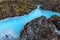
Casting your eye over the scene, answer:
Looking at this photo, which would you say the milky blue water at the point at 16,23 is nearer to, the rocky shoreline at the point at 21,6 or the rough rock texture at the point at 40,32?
the rocky shoreline at the point at 21,6

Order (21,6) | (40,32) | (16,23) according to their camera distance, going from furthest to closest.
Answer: (21,6) < (16,23) < (40,32)

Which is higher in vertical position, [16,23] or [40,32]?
[40,32]

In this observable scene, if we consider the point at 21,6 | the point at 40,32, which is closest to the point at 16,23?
the point at 21,6

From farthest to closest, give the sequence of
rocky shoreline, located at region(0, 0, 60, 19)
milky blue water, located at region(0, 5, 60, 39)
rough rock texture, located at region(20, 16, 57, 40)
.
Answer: rocky shoreline, located at region(0, 0, 60, 19) → milky blue water, located at region(0, 5, 60, 39) → rough rock texture, located at region(20, 16, 57, 40)

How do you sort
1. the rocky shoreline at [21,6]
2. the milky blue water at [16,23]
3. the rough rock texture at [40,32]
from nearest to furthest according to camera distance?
the rough rock texture at [40,32] → the milky blue water at [16,23] → the rocky shoreline at [21,6]

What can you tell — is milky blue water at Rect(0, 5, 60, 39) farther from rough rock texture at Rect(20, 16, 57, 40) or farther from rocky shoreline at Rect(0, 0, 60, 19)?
rough rock texture at Rect(20, 16, 57, 40)

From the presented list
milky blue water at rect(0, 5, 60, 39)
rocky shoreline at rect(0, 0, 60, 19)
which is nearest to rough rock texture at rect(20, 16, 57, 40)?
milky blue water at rect(0, 5, 60, 39)

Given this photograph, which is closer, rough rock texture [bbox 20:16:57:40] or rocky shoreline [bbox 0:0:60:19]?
rough rock texture [bbox 20:16:57:40]

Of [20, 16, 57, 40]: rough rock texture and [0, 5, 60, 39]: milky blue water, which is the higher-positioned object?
[20, 16, 57, 40]: rough rock texture

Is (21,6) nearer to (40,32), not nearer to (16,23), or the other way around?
(16,23)

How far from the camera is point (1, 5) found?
16.6 metres

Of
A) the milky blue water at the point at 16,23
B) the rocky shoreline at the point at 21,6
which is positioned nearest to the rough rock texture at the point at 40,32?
the milky blue water at the point at 16,23

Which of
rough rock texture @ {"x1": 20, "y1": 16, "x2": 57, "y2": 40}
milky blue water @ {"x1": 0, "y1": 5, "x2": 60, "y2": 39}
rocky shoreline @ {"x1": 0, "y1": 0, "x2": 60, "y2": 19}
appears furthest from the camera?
rocky shoreline @ {"x1": 0, "y1": 0, "x2": 60, "y2": 19}

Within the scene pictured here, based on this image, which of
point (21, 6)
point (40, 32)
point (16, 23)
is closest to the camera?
point (40, 32)
